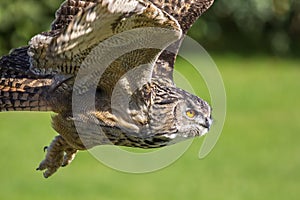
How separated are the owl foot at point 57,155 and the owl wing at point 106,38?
2.64 feet

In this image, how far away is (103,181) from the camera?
13758mm

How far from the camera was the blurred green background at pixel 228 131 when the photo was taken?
13.7m

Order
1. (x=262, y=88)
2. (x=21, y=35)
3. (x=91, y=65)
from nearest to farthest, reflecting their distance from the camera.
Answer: (x=91, y=65)
(x=21, y=35)
(x=262, y=88)

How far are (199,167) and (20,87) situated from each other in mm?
8320

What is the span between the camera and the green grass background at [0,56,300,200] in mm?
13508

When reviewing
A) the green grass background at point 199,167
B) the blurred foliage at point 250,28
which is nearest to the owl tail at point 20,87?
the green grass background at point 199,167

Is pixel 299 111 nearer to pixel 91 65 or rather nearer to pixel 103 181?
pixel 103 181

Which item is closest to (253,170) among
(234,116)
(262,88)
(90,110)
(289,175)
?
(289,175)

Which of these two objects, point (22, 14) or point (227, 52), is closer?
point (22, 14)

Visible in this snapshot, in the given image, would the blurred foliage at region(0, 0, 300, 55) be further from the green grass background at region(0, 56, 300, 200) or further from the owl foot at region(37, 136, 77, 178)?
the owl foot at region(37, 136, 77, 178)

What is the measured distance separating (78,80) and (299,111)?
11.1 meters

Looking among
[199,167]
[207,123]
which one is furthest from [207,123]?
[199,167]

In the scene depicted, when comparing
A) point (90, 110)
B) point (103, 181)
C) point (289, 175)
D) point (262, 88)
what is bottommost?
point (90, 110)

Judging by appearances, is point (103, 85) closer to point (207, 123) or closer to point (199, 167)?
point (207, 123)
